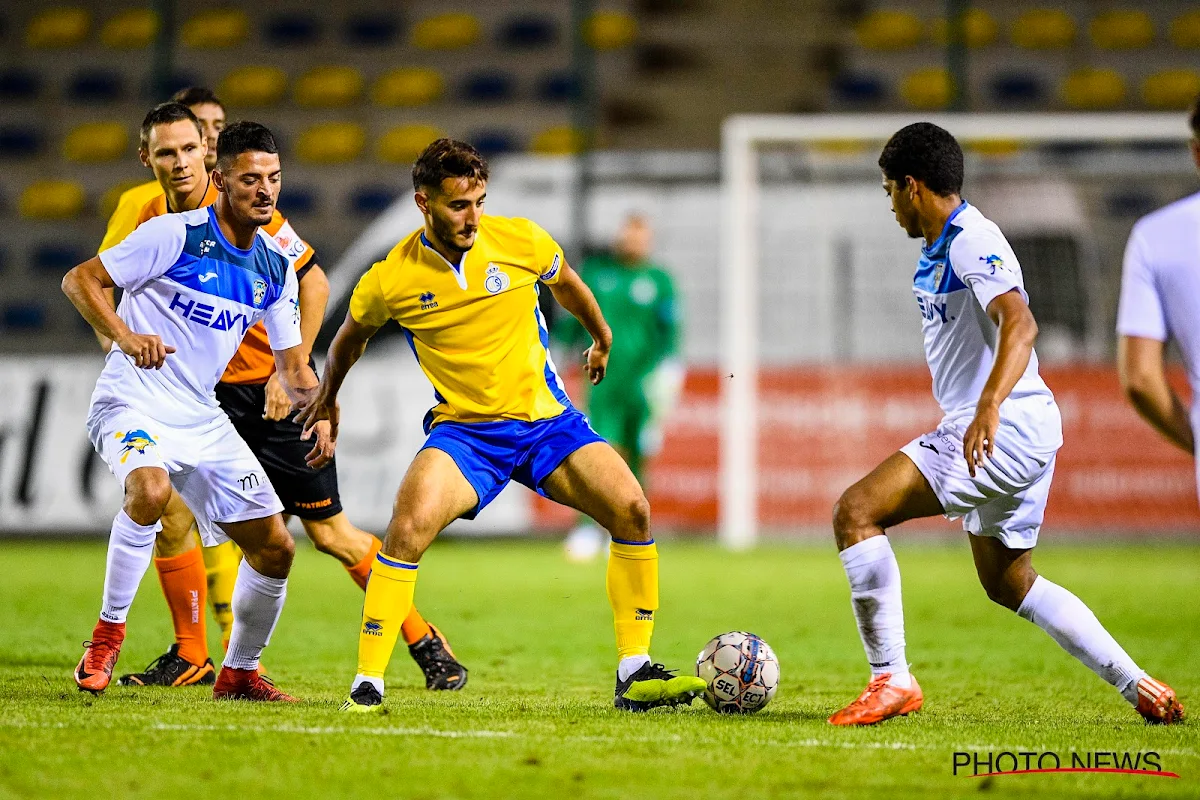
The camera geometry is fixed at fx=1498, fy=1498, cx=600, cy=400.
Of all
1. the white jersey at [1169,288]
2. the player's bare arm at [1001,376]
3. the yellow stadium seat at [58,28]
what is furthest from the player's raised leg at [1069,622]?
the yellow stadium seat at [58,28]

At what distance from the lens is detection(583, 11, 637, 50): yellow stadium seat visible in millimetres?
18911

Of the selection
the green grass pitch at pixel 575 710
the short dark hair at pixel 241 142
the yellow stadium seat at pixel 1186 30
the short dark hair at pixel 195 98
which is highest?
the yellow stadium seat at pixel 1186 30

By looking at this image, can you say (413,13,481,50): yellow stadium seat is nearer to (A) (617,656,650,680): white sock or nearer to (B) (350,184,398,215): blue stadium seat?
Result: (B) (350,184,398,215): blue stadium seat

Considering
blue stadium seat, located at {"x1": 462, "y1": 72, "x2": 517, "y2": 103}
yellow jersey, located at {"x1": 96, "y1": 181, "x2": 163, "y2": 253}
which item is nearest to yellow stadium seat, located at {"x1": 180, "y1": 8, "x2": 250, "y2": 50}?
blue stadium seat, located at {"x1": 462, "y1": 72, "x2": 517, "y2": 103}

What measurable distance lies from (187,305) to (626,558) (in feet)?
6.37

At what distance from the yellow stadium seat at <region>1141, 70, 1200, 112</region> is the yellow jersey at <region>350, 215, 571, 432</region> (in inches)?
540

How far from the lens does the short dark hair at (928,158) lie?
17.4ft

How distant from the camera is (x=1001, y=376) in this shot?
490cm

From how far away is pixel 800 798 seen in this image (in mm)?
3961

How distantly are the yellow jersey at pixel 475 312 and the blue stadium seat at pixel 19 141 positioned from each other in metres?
14.7

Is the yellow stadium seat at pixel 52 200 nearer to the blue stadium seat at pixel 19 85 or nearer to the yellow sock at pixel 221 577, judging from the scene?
the blue stadium seat at pixel 19 85

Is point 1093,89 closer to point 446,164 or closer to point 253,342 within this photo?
point 253,342

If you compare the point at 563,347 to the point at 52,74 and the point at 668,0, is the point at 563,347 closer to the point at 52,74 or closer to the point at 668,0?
the point at 668,0

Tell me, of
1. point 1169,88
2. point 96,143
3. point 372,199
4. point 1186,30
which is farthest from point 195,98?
point 1186,30
